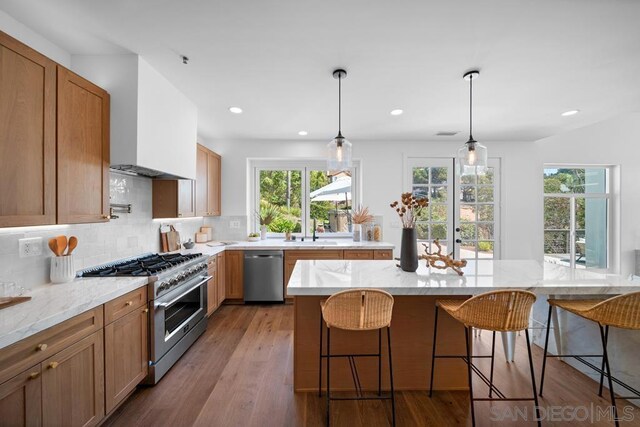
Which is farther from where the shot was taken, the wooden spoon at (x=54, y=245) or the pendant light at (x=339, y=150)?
the pendant light at (x=339, y=150)

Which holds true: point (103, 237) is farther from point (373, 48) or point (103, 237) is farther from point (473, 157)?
point (473, 157)

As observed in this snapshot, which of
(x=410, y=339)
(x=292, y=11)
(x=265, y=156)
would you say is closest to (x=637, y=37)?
(x=292, y=11)

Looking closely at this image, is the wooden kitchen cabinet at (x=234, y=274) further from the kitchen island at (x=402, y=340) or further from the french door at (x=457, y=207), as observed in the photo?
the french door at (x=457, y=207)

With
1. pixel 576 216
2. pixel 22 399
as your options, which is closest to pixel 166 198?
pixel 22 399

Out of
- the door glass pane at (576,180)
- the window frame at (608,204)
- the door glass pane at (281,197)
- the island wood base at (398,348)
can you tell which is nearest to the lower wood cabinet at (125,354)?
the island wood base at (398,348)

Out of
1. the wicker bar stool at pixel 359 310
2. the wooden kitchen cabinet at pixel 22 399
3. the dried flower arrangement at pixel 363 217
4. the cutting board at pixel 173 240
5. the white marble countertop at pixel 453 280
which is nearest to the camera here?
the wooden kitchen cabinet at pixel 22 399

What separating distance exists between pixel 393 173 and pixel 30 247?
4.29 meters

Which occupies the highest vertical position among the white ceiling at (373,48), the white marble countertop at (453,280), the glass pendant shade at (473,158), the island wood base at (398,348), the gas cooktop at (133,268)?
the white ceiling at (373,48)

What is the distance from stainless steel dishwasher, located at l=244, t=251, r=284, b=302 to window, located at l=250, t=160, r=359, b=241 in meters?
0.92

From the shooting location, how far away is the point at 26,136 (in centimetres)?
146

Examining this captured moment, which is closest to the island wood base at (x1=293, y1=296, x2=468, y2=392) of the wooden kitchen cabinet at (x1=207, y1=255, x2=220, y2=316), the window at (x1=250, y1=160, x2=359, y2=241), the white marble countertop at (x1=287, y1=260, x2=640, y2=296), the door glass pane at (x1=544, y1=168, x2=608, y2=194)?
the white marble countertop at (x1=287, y1=260, x2=640, y2=296)

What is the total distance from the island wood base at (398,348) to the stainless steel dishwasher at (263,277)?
1867 millimetres

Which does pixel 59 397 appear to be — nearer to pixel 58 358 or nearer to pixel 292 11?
pixel 58 358

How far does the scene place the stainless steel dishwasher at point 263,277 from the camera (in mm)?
3797
